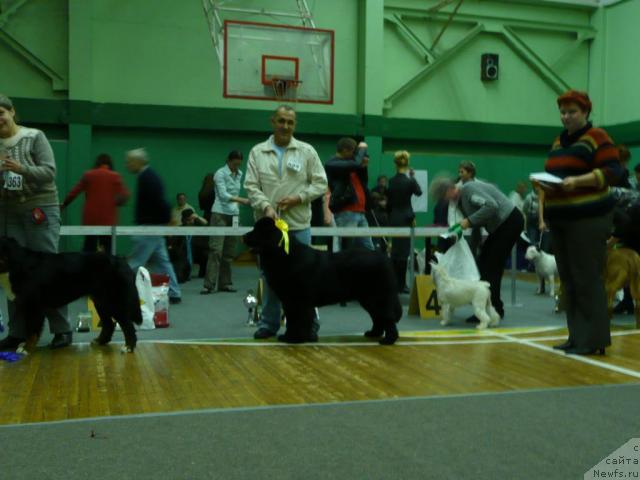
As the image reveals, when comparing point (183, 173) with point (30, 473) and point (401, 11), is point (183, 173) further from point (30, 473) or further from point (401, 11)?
point (30, 473)

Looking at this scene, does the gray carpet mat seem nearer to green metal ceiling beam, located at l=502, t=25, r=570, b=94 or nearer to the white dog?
the white dog

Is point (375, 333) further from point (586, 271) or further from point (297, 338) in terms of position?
point (586, 271)

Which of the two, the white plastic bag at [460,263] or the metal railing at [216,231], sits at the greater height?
the metal railing at [216,231]

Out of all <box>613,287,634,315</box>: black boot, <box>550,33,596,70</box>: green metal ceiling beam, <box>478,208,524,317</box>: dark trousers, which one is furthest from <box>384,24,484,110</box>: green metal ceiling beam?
<box>478,208,524,317</box>: dark trousers

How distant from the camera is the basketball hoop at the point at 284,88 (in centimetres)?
1034

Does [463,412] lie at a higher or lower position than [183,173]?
lower

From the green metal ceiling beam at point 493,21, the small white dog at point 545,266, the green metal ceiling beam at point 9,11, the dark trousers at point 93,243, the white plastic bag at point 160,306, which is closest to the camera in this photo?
the white plastic bag at point 160,306

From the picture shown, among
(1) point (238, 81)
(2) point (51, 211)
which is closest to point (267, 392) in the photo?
(2) point (51, 211)

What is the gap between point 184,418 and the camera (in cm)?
309

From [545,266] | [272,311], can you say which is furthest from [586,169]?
[545,266]

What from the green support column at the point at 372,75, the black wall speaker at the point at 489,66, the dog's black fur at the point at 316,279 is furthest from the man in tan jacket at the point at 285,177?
the black wall speaker at the point at 489,66

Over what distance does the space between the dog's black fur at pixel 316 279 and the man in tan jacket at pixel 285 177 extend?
23cm

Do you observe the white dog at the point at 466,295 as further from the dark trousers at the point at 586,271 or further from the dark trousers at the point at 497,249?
the dark trousers at the point at 586,271

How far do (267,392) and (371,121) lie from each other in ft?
33.1
